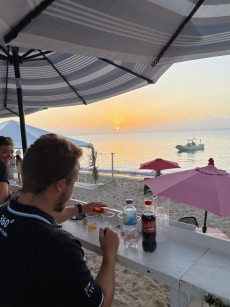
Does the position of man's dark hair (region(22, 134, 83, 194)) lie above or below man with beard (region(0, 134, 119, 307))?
above

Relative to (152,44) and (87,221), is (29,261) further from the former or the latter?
(152,44)

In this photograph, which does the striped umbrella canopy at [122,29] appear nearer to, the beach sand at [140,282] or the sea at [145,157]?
the sea at [145,157]

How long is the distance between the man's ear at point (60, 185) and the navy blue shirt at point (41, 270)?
7.4 inches

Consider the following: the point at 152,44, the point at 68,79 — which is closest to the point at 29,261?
the point at 152,44

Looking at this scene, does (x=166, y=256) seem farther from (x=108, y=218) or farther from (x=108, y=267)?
(x=108, y=218)

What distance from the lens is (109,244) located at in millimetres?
1373

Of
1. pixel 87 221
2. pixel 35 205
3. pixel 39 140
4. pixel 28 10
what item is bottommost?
pixel 87 221

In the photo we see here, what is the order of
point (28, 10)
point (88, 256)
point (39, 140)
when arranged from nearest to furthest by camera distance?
point (39, 140) < point (28, 10) < point (88, 256)

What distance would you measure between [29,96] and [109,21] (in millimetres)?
3557

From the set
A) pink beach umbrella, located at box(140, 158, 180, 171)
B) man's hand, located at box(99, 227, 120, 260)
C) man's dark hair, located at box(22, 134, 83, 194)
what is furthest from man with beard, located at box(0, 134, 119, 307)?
pink beach umbrella, located at box(140, 158, 180, 171)

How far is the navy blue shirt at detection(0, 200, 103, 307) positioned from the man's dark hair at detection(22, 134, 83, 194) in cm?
18

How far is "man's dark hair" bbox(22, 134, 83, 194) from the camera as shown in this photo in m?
1.02

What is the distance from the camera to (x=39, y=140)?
1111 mm

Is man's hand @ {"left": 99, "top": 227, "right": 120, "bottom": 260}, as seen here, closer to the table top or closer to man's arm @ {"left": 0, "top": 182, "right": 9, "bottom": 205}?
the table top
